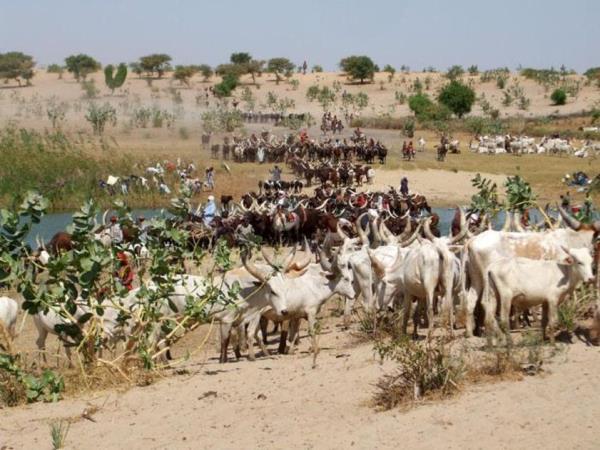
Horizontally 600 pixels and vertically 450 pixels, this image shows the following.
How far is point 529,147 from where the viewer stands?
52.0 meters

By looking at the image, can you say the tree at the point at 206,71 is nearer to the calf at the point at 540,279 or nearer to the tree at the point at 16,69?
the tree at the point at 16,69

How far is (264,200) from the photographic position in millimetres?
28125

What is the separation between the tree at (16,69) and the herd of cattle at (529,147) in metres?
53.3

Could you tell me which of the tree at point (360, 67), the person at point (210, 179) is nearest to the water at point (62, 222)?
the person at point (210, 179)

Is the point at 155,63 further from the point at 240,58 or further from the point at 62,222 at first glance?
the point at 62,222

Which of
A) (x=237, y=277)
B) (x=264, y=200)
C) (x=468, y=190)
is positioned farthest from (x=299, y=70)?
(x=237, y=277)

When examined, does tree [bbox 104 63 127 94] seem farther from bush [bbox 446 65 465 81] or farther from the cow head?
the cow head

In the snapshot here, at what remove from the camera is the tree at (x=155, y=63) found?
97688 millimetres

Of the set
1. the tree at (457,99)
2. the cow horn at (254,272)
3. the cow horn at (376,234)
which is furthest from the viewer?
the tree at (457,99)

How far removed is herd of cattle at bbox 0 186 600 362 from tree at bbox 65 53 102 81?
8544 centimetres

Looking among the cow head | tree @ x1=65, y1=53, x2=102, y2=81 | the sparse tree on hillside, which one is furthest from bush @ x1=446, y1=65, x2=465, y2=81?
the cow head

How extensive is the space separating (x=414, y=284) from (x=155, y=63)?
288ft

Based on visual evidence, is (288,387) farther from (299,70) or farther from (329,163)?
(299,70)

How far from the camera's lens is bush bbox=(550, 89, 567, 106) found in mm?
74375
